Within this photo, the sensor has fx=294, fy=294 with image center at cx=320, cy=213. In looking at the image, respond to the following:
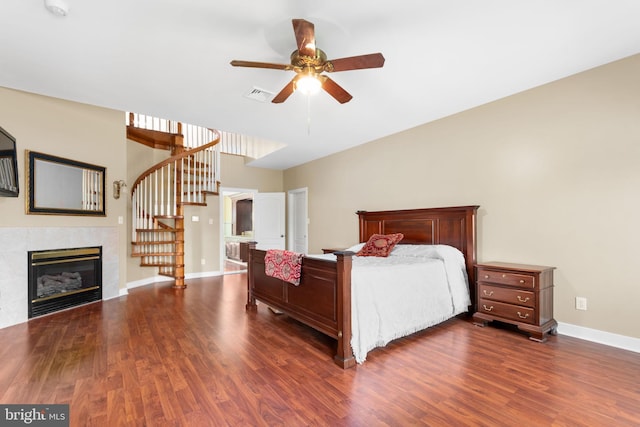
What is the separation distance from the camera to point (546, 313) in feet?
9.47

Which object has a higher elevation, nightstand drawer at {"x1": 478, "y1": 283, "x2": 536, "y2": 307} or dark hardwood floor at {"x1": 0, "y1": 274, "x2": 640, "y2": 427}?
nightstand drawer at {"x1": 478, "y1": 283, "x2": 536, "y2": 307}

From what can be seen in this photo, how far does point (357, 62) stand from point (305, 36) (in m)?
0.40

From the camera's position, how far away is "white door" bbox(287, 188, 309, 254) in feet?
21.6

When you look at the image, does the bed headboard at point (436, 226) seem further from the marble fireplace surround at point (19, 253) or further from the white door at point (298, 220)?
the marble fireplace surround at point (19, 253)

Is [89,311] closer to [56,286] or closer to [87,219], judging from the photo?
[56,286]

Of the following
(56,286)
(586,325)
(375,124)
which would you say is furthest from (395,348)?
(56,286)

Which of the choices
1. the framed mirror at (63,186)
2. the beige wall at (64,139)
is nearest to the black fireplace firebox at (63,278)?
the beige wall at (64,139)

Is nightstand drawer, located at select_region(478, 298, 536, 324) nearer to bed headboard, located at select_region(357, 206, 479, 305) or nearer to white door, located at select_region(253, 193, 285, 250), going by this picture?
bed headboard, located at select_region(357, 206, 479, 305)

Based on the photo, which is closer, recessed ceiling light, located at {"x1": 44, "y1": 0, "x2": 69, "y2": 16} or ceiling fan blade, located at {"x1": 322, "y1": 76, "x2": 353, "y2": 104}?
recessed ceiling light, located at {"x1": 44, "y1": 0, "x2": 69, "y2": 16}

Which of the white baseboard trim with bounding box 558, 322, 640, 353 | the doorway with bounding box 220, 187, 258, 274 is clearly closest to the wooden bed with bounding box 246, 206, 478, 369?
the white baseboard trim with bounding box 558, 322, 640, 353

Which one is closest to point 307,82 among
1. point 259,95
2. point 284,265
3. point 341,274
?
point 259,95

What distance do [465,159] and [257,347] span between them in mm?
3237

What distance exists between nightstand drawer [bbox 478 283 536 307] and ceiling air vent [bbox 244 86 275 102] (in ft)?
10.2

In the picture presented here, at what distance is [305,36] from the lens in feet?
6.30
